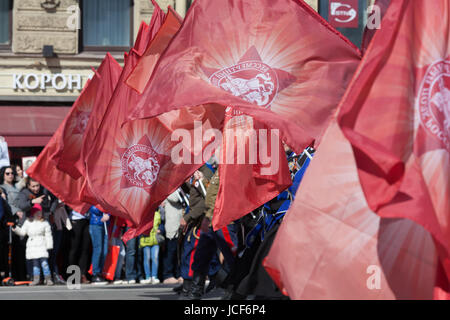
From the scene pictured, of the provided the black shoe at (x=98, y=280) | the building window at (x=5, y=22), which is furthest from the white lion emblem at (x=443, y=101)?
the building window at (x=5, y=22)

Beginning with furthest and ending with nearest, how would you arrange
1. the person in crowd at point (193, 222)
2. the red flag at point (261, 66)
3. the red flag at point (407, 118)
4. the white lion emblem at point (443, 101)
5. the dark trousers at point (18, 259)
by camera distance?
the dark trousers at point (18, 259)
the person in crowd at point (193, 222)
the red flag at point (261, 66)
the white lion emblem at point (443, 101)
the red flag at point (407, 118)

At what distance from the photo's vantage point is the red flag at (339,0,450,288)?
4.50m

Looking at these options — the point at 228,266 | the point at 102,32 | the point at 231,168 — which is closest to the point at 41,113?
the point at 102,32

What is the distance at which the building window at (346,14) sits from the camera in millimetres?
20575

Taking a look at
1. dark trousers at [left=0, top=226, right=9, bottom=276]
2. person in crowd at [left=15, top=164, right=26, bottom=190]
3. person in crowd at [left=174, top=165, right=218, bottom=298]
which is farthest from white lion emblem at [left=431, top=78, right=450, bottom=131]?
person in crowd at [left=15, top=164, right=26, bottom=190]

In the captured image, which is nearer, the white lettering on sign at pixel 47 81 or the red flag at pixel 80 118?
the red flag at pixel 80 118

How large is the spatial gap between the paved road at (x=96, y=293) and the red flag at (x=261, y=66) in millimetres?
4535

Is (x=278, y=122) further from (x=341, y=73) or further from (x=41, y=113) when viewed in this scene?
(x=41, y=113)

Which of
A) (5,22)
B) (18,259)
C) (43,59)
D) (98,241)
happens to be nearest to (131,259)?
(98,241)

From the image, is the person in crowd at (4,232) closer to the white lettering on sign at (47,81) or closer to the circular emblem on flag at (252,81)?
the white lettering on sign at (47,81)

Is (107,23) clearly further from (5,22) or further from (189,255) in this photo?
(189,255)

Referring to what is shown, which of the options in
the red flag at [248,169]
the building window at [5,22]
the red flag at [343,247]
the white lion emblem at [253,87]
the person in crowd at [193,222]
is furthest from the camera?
the building window at [5,22]

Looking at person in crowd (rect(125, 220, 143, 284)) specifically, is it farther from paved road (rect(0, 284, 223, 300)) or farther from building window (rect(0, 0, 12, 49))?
building window (rect(0, 0, 12, 49))
